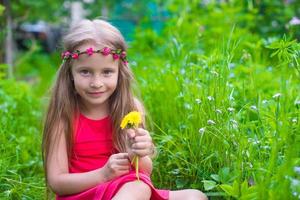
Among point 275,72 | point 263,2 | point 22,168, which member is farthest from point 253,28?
point 22,168

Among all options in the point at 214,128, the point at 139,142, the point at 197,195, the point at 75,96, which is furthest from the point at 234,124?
the point at 75,96

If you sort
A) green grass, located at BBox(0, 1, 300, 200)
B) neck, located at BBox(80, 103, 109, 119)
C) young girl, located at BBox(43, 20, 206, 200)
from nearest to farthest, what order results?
1. green grass, located at BBox(0, 1, 300, 200)
2. young girl, located at BBox(43, 20, 206, 200)
3. neck, located at BBox(80, 103, 109, 119)

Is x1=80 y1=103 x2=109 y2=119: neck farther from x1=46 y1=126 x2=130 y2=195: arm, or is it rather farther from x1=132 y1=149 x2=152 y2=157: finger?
x1=132 y1=149 x2=152 y2=157: finger

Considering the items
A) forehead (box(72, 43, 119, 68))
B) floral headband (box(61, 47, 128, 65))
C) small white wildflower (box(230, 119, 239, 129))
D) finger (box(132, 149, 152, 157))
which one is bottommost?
finger (box(132, 149, 152, 157))

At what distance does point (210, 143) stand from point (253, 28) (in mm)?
4224

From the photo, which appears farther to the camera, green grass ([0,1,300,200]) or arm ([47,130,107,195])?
arm ([47,130,107,195])

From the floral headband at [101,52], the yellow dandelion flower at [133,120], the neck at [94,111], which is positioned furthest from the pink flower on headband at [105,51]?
the yellow dandelion flower at [133,120]

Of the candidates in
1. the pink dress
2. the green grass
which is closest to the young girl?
the pink dress

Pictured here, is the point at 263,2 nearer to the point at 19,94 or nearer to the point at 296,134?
the point at 19,94

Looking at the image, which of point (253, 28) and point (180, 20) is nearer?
point (180, 20)

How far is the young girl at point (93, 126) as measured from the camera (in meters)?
2.40

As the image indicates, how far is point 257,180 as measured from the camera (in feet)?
6.91

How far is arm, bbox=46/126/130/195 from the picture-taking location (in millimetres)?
2361

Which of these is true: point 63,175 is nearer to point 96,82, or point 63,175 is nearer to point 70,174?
point 70,174
